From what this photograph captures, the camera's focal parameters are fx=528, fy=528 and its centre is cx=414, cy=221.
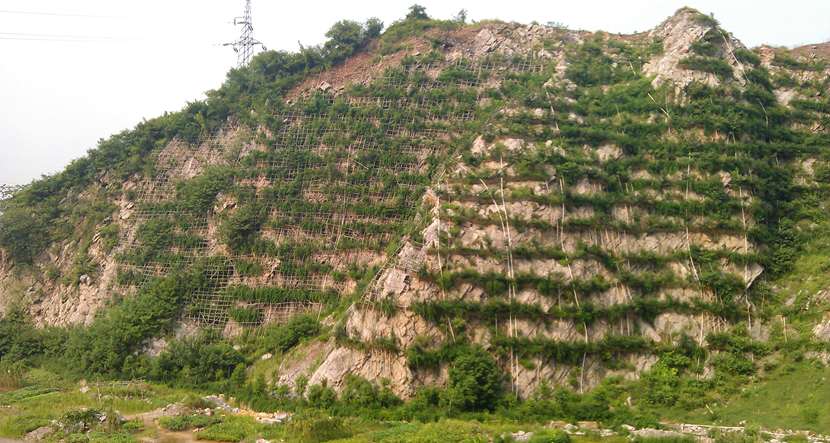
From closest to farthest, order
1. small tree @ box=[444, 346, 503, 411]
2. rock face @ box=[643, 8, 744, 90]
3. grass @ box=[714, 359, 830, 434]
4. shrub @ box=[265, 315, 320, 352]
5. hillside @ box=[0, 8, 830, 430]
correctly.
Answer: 1. grass @ box=[714, 359, 830, 434]
2. small tree @ box=[444, 346, 503, 411]
3. hillside @ box=[0, 8, 830, 430]
4. shrub @ box=[265, 315, 320, 352]
5. rock face @ box=[643, 8, 744, 90]

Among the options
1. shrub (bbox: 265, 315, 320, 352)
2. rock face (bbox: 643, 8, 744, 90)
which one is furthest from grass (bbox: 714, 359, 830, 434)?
shrub (bbox: 265, 315, 320, 352)

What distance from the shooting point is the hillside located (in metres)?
19.8

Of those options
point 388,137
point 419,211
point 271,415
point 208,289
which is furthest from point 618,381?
point 208,289

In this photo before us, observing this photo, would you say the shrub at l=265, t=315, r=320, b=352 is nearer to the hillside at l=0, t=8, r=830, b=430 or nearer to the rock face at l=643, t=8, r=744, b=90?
the hillside at l=0, t=8, r=830, b=430

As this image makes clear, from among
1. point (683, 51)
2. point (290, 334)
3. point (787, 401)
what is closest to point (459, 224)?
point (290, 334)

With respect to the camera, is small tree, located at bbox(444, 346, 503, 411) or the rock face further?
the rock face

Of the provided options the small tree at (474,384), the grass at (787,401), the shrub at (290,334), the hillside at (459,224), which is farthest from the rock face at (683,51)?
the shrub at (290,334)

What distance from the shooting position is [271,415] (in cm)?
1956

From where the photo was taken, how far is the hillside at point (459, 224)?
19.8m

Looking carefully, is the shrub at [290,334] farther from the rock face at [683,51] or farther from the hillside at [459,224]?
the rock face at [683,51]

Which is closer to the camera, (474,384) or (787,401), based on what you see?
(787,401)

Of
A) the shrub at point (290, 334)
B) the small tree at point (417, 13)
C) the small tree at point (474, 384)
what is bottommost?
the small tree at point (474, 384)

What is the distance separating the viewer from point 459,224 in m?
21.5

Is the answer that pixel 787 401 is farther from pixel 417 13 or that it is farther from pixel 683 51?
pixel 417 13
